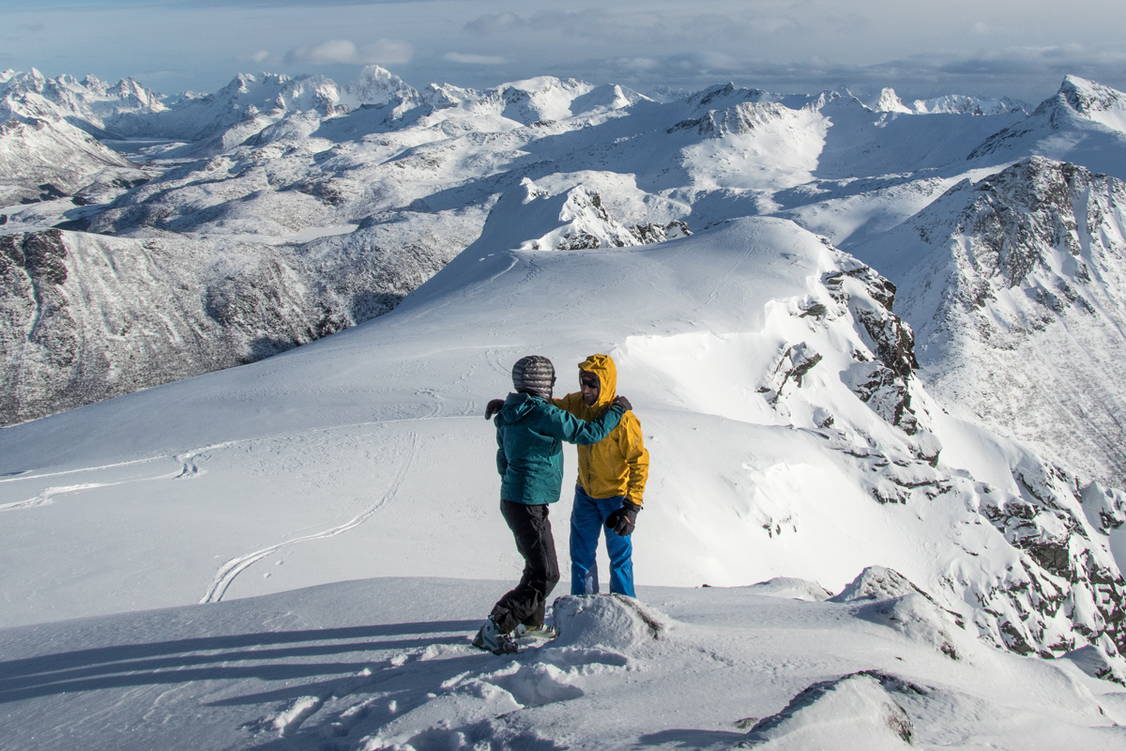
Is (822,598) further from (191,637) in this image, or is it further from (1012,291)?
(1012,291)

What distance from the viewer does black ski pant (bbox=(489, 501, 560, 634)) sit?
668 centimetres

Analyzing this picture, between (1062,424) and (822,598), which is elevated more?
(822,598)

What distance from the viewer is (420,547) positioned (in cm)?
1291

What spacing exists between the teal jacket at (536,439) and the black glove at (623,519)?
2.32 ft

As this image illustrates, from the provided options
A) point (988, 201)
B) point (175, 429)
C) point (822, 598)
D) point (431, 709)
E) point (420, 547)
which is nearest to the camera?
point (431, 709)

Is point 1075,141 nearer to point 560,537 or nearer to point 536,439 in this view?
point 560,537

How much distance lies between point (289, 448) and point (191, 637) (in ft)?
34.4

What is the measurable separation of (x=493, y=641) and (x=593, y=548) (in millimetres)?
1668

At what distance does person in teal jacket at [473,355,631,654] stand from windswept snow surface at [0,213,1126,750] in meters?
0.36

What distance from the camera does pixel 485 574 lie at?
12430 mm

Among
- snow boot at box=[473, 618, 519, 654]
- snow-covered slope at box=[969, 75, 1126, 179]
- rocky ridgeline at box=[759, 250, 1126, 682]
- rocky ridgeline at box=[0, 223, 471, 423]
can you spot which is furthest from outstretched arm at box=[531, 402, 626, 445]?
snow-covered slope at box=[969, 75, 1126, 179]

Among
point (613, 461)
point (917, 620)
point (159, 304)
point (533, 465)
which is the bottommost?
point (159, 304)

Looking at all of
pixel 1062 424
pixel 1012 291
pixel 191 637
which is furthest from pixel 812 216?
pixel 191 637

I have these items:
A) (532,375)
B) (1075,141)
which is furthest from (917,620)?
(1075,141)
